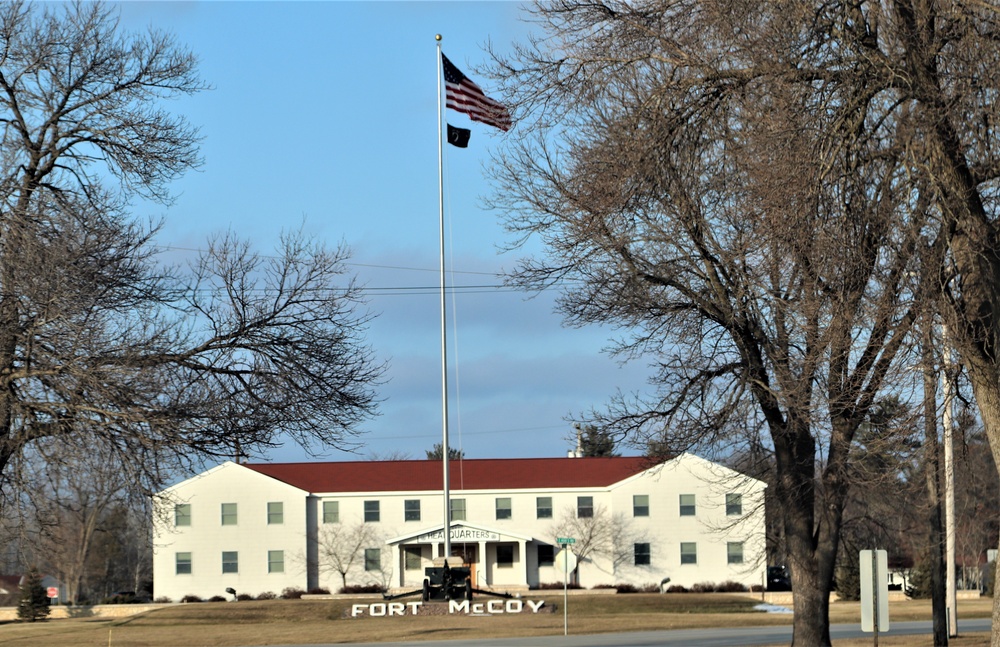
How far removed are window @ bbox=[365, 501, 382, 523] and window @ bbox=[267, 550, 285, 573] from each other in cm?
528

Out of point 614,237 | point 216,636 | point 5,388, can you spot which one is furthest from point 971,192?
point 216,636

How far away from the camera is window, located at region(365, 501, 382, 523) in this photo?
67500mm

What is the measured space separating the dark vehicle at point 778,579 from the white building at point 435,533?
3.34 meters

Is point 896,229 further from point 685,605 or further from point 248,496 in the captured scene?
point 248,496

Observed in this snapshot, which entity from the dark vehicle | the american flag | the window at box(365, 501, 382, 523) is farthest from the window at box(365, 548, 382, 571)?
the american flag

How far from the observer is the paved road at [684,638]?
32.2 metres

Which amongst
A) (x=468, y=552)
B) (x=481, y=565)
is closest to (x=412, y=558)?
(x=468, y=552)

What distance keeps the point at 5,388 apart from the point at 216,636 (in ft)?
98.2

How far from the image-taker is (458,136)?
116 ft

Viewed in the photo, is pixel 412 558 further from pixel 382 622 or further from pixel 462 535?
pixel 382 622

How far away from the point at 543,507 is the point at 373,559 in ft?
33.8

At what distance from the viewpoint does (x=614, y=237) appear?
1873cm

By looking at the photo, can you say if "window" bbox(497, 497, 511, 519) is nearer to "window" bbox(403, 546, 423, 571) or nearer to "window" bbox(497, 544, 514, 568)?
"window" bbox(497, 544, 514, 568)

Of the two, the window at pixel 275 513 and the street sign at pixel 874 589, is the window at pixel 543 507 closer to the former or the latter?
the window at pixel 275 513
